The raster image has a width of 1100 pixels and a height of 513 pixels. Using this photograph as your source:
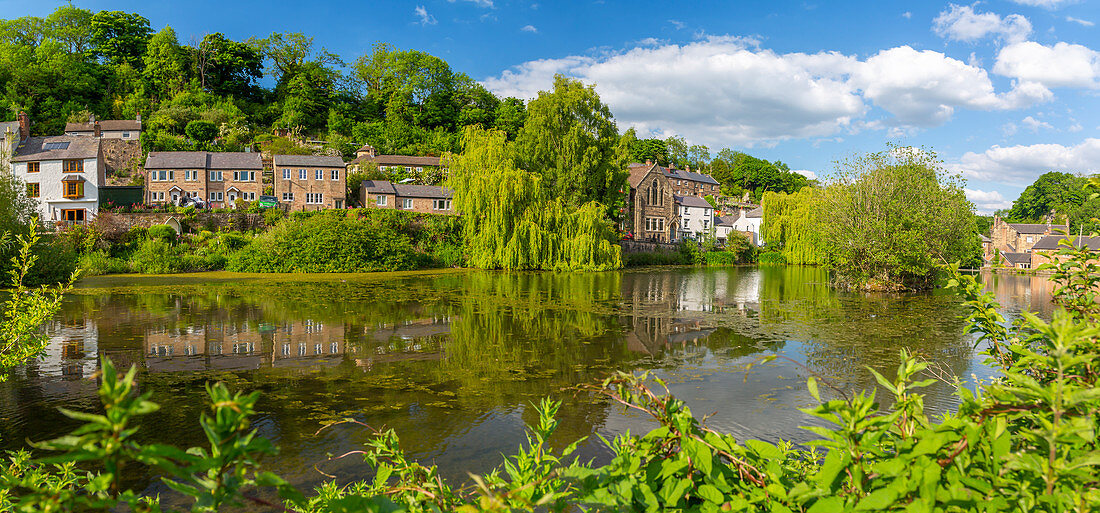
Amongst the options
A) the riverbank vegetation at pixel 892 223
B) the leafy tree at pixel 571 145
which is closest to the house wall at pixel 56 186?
the leafy tree at pixel 571 145

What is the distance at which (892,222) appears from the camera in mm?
27047

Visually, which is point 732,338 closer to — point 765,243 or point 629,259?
point 629,259

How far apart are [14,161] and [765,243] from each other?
70.0m

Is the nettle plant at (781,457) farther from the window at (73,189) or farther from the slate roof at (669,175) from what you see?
the slate roof at (669,175)

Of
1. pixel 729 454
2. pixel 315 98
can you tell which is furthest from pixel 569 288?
pixel 315 98

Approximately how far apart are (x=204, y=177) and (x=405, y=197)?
20.8 m

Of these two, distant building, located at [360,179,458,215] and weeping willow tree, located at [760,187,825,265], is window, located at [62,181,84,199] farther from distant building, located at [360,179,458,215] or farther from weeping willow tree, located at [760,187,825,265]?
weeping willow tree, located at [760,187,825,265]

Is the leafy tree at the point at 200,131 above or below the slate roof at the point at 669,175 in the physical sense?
above

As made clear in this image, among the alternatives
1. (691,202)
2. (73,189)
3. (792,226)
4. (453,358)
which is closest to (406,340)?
(453,358)

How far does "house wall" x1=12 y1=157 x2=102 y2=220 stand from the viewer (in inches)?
1805

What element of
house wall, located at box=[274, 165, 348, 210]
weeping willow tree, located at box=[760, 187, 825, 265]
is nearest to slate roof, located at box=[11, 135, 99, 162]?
house wall, located at box=[274, 165, 348, 210]

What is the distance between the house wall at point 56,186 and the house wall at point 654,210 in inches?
2014

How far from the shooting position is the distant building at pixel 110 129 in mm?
65875

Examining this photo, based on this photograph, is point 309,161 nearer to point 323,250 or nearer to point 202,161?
point 202,161
